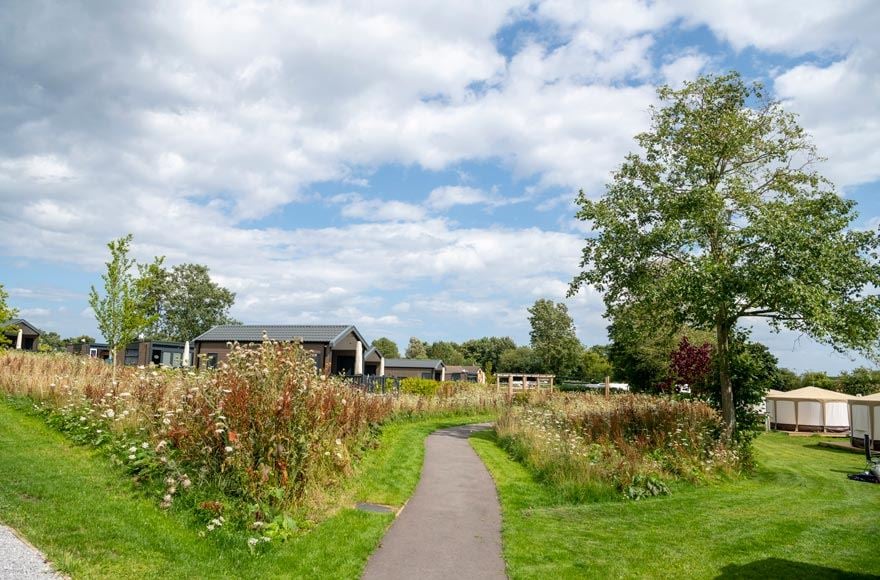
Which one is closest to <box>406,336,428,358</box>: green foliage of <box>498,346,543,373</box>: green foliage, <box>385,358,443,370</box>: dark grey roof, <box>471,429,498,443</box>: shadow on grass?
<box>498,346,543,373</box>: green foliage

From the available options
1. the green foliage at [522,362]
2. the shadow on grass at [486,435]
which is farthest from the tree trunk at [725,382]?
the green foliage at [522,362]

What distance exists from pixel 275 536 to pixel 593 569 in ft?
12.6

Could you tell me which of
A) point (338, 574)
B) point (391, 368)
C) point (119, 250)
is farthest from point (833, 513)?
point (391, 368)

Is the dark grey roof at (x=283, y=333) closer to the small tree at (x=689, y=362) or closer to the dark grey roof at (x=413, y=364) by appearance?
the small tree at (x=689, y=362)

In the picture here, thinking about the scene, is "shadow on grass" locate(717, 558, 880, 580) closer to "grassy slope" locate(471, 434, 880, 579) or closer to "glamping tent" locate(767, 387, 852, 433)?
"grassy slope" locate(471, 434, 880, 579)

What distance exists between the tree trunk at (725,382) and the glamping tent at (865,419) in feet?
29.9

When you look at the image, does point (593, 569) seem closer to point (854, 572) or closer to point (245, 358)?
point (854, 572)

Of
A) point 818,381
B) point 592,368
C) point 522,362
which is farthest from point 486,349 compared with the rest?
point 818,381

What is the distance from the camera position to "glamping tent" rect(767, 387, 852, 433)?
27266mm

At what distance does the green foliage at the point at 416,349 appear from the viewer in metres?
115

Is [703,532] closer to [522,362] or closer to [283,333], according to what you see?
[283,333]

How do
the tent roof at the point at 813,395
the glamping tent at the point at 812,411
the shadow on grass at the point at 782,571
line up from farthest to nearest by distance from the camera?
the glamping tent at the point at 812,411, the tent roof at the point at 813,395, the shadow on grass at the point at 782,571

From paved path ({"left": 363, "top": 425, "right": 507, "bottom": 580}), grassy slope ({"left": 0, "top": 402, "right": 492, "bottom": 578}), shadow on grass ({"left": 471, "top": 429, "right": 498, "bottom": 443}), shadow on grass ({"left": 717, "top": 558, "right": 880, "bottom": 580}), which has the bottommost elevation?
paved path ({"left": 363, "top": 425, "right": 507, "bottom": 580})

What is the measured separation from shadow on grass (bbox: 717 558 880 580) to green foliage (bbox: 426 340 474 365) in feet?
325
